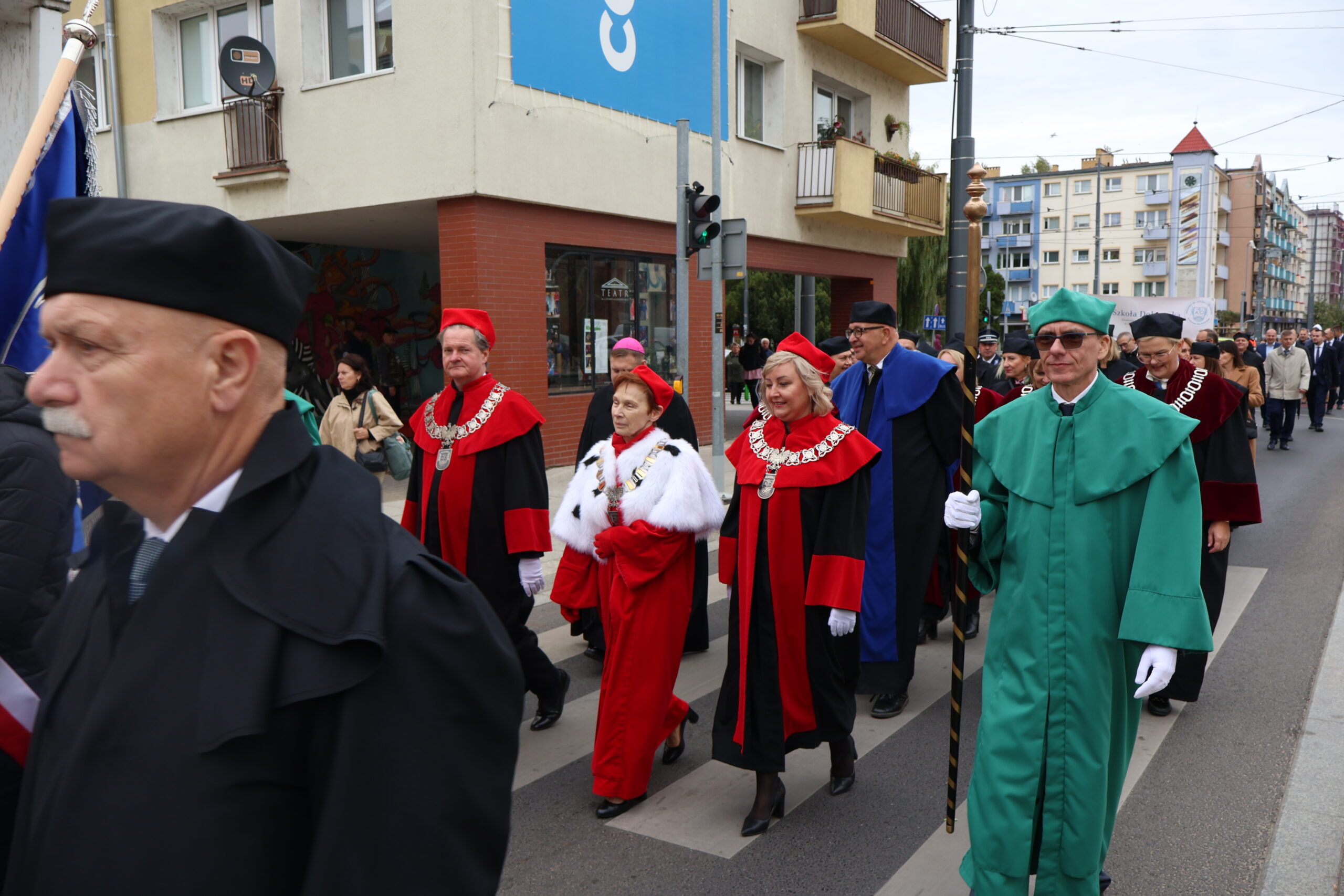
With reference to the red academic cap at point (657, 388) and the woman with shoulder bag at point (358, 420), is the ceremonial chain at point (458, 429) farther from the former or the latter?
the woman with shoulder bag at point (358, 420)

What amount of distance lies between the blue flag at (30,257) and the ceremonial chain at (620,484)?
7.48 ft

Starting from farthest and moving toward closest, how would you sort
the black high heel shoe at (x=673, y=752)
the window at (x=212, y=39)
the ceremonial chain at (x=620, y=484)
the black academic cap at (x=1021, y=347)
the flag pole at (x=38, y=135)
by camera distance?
1. the window at (x=212, y=39)
2. the black academic cap at (x=1021, y=347)
3. the black high heel shoe at (x=673, y=752)
4. the ceremonial chain at (x=620, y=484)
5. the flag pole at (x=38, y=135)

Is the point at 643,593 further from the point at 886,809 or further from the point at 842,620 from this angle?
the point at 886,809

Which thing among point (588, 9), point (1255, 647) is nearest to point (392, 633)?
point (1255, 647)

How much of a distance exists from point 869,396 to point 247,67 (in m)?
10.6

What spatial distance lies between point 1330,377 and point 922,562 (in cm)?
1958

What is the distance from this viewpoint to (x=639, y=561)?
4309 millimetres

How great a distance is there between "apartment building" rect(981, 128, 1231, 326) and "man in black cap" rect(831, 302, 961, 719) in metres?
74.7

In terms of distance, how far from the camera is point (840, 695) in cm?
→ 425

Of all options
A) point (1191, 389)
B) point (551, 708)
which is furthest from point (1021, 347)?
point (551, 708)

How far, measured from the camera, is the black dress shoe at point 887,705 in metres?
5.39

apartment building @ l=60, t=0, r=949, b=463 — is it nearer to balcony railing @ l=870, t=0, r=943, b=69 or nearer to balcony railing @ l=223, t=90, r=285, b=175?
balcony railing @ l=223, t=90, r=285, b=175

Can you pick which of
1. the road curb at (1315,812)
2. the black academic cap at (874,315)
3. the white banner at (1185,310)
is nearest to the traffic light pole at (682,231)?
the black academic cap at (874,315)

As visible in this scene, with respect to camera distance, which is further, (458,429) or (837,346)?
(837,346)
